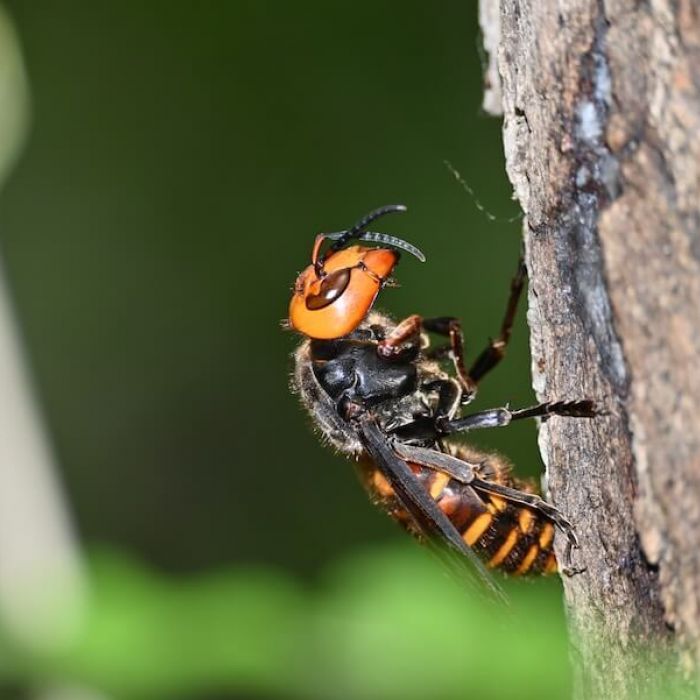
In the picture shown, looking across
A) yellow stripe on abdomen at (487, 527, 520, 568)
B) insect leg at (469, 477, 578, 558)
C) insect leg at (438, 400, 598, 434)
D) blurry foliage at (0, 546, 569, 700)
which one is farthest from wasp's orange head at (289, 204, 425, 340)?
blurry foliage at (0, 546, 569, 700)

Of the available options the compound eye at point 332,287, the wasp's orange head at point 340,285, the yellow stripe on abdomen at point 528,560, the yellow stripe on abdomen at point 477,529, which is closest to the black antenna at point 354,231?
the wasp's orange head at point 340,285

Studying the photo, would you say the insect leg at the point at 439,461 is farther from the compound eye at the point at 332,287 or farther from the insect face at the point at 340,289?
the compound eye at the point at 332,287

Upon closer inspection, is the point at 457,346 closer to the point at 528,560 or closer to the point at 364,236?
the point at 364,236

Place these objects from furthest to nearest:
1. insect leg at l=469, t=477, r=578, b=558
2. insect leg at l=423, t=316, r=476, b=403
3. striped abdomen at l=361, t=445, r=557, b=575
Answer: insect leg at l=423, t=316, r=476, b=403 → striped abdomen at l=361, t=445, r=557, b=575 → insect leg at l=469, t=477, r=578, b=558

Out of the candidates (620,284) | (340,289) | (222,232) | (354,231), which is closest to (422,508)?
(340,289)

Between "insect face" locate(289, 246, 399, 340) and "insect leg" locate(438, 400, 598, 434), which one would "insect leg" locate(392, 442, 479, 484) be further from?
"insect face" locate(289, 246, 399, 340)

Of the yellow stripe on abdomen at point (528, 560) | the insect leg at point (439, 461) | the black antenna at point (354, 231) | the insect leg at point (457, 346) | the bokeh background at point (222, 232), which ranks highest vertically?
the bokeh background at point (222, 232)

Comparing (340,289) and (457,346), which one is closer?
(340,289)
